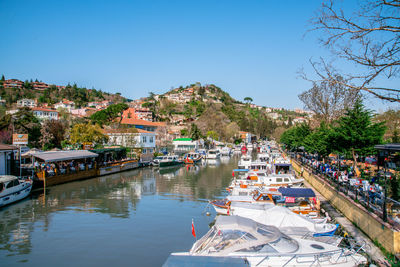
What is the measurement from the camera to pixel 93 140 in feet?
164

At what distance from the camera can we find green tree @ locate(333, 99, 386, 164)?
86.6ft

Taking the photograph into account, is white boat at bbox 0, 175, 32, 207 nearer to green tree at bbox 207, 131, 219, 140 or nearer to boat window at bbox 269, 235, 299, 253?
boat window at bbox 269, 235, 299, 253

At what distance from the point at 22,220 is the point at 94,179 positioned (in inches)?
742

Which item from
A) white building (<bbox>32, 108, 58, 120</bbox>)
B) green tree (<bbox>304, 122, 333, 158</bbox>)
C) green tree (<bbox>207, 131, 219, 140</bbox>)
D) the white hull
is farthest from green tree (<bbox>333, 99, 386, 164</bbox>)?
white building (<bbox>32, 108, 58, 120</bbox>)

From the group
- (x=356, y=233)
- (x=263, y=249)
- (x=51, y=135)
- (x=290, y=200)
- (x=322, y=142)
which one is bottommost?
(x=356, y=233)

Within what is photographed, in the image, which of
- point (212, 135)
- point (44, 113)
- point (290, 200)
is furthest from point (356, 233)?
point (44, 113)

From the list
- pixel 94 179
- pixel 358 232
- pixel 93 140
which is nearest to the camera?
pixel 358 232

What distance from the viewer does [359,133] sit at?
26.8m

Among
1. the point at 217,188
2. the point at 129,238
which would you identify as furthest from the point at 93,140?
the point at 129,238

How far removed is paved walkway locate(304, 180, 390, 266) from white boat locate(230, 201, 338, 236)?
3.63 ft

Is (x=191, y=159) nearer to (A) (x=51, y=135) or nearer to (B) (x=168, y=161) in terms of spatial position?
(B) (x=168, y=161)

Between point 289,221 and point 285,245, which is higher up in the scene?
point 285,245

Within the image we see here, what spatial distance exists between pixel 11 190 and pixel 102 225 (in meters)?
10.1

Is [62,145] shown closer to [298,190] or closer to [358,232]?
[298,190]
